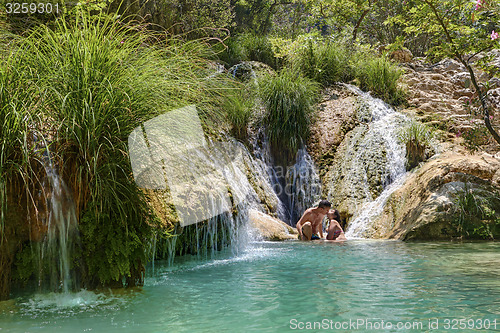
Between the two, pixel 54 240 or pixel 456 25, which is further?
pixel 456 25

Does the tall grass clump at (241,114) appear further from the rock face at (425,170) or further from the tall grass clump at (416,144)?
the tall grass clump at (416,144)

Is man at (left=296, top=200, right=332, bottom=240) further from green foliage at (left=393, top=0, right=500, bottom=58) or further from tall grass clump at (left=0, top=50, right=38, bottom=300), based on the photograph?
tall grass clump at (left=0, top=50, right=38, bottom=300)

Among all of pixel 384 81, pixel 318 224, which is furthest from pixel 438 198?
pixel 384 81

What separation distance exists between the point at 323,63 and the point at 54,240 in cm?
1160

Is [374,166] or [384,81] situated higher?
[384,81]

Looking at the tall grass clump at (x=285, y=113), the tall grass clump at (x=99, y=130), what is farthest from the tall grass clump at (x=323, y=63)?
the tall grass clump at (x=99, y=130)

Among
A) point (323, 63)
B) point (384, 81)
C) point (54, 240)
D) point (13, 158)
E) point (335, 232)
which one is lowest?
point (335, 232)

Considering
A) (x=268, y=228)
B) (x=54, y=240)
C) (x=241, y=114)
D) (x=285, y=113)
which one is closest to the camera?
(x=54, y=240)

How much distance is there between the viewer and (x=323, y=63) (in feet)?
45.0

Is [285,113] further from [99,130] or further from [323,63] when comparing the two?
[99,130]

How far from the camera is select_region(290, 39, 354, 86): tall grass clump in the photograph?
13469 millimetres

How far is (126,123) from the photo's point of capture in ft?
12.0

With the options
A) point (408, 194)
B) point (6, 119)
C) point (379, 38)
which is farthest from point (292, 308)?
point (379, 38)

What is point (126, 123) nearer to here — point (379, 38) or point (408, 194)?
point (408, 194)
